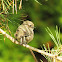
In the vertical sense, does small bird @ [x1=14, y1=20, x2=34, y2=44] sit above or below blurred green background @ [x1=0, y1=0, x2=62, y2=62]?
above

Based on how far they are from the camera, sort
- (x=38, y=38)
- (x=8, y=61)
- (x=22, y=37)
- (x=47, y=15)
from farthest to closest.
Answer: (x=47, y=15), (x=38, y=38), (x=8, y=61), (x=22, y=37)

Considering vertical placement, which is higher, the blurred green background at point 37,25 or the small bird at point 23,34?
the small bird at point 23,34

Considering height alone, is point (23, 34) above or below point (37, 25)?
above

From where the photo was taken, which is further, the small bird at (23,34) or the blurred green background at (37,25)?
the blurred green background at (37,25)

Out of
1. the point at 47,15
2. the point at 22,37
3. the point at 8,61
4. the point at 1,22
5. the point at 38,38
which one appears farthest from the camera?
the point at 47,15

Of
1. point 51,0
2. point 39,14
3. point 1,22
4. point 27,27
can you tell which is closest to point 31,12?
point 39,14

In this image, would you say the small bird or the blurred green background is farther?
the blurred green background

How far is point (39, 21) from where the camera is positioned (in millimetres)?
Result: 1670

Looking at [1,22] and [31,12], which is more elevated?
[1,22]

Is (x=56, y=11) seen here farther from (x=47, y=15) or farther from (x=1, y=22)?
(x=1, y=22)

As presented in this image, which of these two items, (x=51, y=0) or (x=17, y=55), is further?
(x=51, y=0)

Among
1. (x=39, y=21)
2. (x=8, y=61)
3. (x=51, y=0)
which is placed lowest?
(x=8, y=61)

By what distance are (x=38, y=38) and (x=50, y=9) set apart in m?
0.31

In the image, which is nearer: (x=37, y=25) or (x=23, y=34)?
(x=23, y=34)
